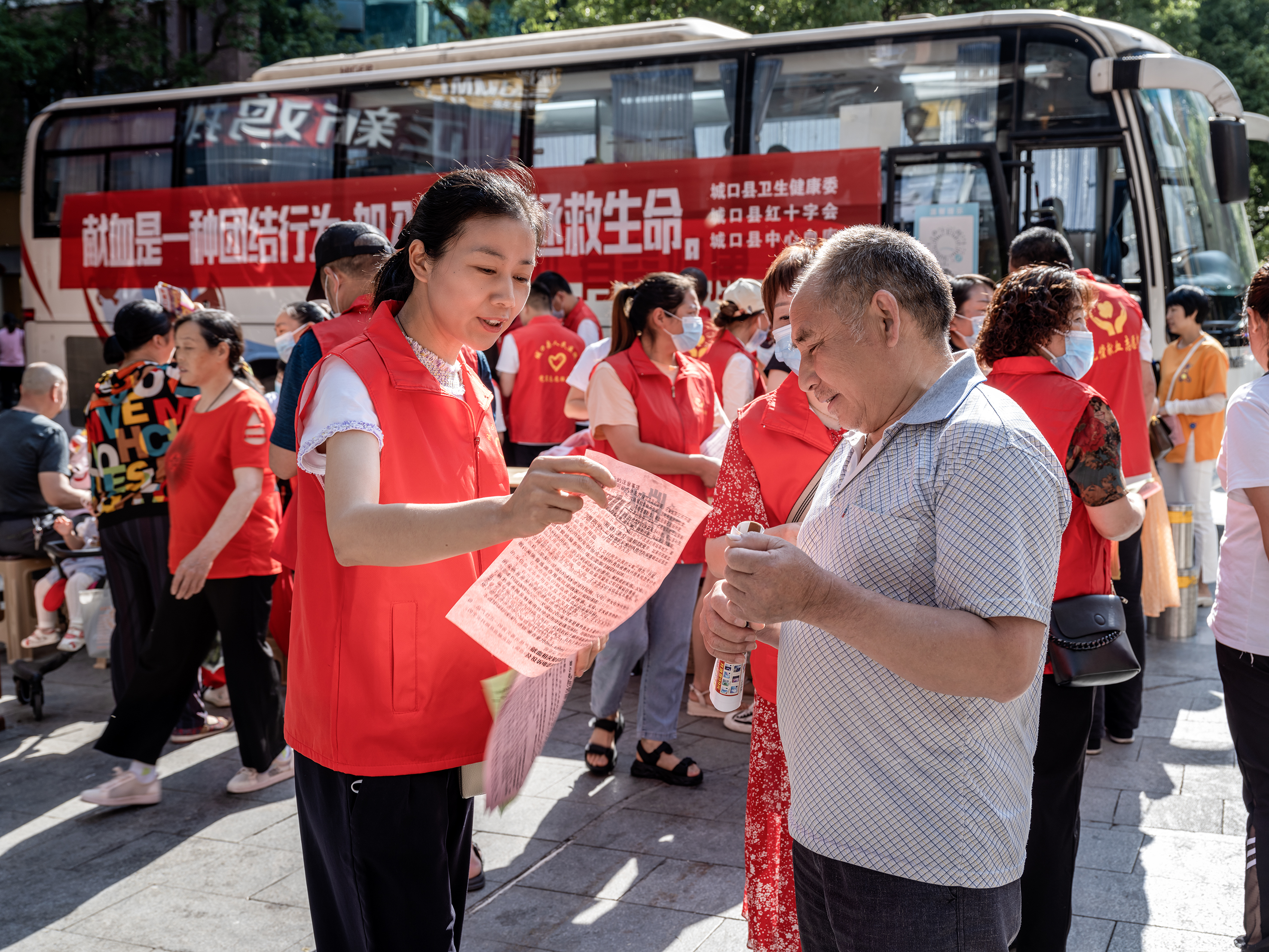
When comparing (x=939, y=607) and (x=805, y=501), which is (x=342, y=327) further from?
(x=939, y=607)

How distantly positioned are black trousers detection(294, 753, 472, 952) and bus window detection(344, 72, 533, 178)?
853 cm

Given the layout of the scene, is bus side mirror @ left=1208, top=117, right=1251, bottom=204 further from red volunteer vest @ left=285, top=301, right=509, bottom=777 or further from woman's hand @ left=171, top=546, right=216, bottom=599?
red volunteer vest @ left=285, top=301, right=509, bottom=777

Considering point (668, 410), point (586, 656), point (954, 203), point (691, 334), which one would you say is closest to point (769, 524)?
point (586, 656)

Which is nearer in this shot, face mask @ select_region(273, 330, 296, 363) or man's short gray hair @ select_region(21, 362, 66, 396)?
face mask @ select_region(273, 330, 296, 363)

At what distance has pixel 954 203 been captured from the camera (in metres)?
8.49

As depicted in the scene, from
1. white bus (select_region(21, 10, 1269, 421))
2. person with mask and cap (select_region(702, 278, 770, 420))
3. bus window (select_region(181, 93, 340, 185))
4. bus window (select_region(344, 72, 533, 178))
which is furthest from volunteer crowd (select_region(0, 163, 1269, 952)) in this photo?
bus window (select_region(181, 93, 340, 185))

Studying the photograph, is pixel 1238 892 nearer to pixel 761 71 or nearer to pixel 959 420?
pixel 959 420

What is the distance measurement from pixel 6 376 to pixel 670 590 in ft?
59.1

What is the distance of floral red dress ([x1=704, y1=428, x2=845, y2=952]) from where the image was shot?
276cm

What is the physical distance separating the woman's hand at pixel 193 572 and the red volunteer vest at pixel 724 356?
9.79 ft

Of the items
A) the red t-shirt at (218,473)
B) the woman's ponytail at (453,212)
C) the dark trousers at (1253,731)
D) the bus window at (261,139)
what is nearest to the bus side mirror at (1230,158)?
the dark trousers at (1253,731)

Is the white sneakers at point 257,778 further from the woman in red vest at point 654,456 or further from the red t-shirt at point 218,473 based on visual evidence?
the woman in red vest at point 654,456

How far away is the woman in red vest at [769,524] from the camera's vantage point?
276 cm

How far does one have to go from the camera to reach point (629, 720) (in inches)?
213
